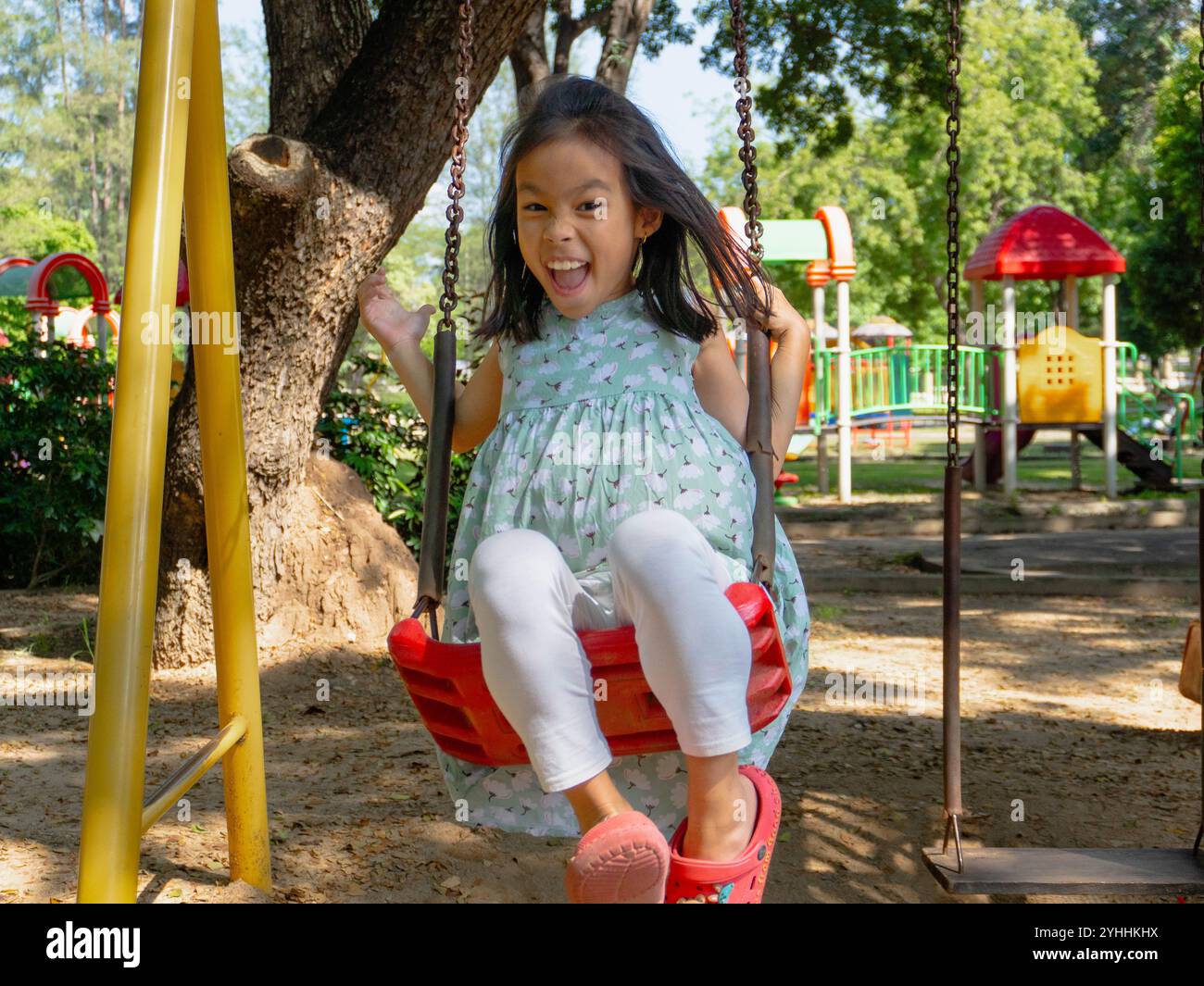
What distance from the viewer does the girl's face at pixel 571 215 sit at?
2.14 metres

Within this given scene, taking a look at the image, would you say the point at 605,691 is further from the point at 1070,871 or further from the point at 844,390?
the point at 844,390

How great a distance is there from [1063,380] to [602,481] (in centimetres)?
1155

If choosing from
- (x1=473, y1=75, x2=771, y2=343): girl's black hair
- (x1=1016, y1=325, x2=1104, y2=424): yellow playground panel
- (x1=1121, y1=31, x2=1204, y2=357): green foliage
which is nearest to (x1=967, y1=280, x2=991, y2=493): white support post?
(x1=1016, y1=325, x2=1104, y2=424): yellow playground panel

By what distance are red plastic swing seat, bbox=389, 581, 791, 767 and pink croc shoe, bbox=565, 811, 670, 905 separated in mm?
144

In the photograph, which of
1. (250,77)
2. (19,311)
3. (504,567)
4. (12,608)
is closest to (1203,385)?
(504,567)

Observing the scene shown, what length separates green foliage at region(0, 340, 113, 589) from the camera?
6.26m

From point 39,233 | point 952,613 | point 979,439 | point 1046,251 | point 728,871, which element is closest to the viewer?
point 728,871

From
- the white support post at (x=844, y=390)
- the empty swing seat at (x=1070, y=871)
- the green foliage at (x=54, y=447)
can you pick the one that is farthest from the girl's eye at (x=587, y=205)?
the white support post at (x=844, y=390)

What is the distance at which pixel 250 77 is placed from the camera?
41.4 metres

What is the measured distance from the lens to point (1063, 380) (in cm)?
1266

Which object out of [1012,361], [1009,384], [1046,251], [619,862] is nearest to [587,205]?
[619,862]

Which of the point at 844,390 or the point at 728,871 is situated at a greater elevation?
the point at 844,390

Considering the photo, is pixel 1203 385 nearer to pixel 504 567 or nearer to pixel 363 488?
pixel 504 567
